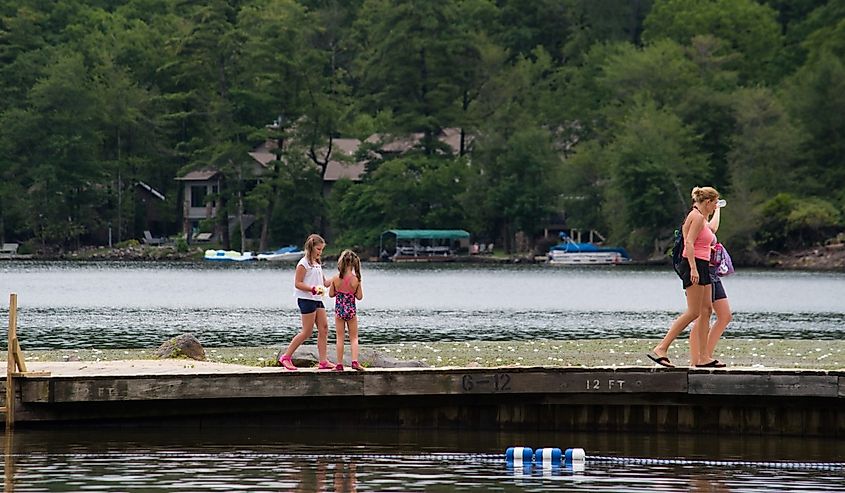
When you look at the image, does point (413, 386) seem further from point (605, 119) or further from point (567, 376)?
point (605, 119)

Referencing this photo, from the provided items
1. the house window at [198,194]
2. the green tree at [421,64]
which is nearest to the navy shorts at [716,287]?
the green tree at [421,64]

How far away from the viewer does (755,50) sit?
131 m

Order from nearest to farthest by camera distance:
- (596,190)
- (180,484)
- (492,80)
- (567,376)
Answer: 1. (180,484)
2. (567,376)
3. (596,190)
4. (492,80)

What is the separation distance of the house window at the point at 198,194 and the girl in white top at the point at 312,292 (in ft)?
354

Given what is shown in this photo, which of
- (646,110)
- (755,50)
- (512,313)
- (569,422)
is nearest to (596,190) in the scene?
(646,110)

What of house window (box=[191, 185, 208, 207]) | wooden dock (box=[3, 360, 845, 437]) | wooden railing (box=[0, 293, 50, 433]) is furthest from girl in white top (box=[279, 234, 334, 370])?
house window (box=[191, 185, 208, 207])

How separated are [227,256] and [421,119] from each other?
16.7m

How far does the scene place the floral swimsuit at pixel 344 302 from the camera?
823 inches

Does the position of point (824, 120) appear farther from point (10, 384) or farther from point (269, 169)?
point (10, 384)

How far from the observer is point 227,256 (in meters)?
120

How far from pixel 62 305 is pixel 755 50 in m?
86.1

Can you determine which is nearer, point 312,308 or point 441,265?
point 312,308

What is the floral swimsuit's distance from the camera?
20902mm

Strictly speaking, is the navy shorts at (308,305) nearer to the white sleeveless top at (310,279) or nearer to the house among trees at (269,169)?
the white sleeveless top at (310,279)
